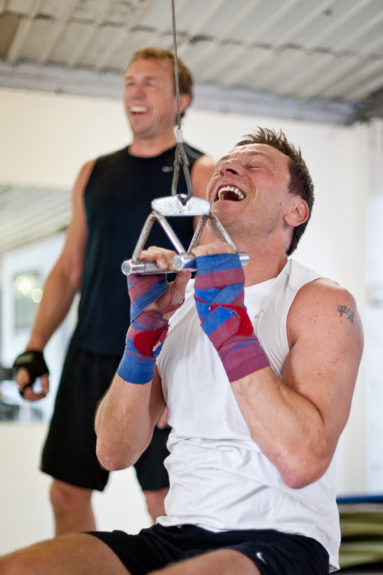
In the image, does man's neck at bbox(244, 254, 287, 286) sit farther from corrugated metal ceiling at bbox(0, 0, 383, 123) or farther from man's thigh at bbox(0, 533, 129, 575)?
corrugated metal ceiling at bbox(0, 0, 383, 123)

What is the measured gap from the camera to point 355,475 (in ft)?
16.1

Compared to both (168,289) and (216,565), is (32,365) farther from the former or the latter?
(216,565)

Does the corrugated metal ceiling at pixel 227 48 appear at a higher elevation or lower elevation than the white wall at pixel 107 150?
higher

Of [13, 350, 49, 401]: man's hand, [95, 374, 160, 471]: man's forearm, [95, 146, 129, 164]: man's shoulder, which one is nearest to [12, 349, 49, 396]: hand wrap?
[13, 350, 49, 401]: man's hand

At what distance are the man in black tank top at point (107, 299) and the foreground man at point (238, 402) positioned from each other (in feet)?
2.10

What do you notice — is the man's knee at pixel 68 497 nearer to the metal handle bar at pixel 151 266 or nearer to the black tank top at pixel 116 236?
the black tank top at pixel 116 236

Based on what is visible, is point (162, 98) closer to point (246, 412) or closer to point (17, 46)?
point (246, 412)

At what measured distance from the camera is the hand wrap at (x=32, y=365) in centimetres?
231

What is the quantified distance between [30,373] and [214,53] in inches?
104

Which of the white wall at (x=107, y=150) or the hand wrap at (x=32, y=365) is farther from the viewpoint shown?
the white wall at (x=107, y=150)

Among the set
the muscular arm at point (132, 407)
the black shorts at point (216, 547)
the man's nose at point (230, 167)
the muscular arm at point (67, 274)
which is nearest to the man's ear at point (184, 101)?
the muscular arm at point (67, 274)

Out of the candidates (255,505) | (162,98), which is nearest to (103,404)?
(255,505)

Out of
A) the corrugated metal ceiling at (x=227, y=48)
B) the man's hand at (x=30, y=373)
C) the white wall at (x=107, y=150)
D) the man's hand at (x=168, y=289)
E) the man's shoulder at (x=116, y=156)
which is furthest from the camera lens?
the white wall at (x=107, y=150)

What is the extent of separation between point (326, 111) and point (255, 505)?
4.08 m
